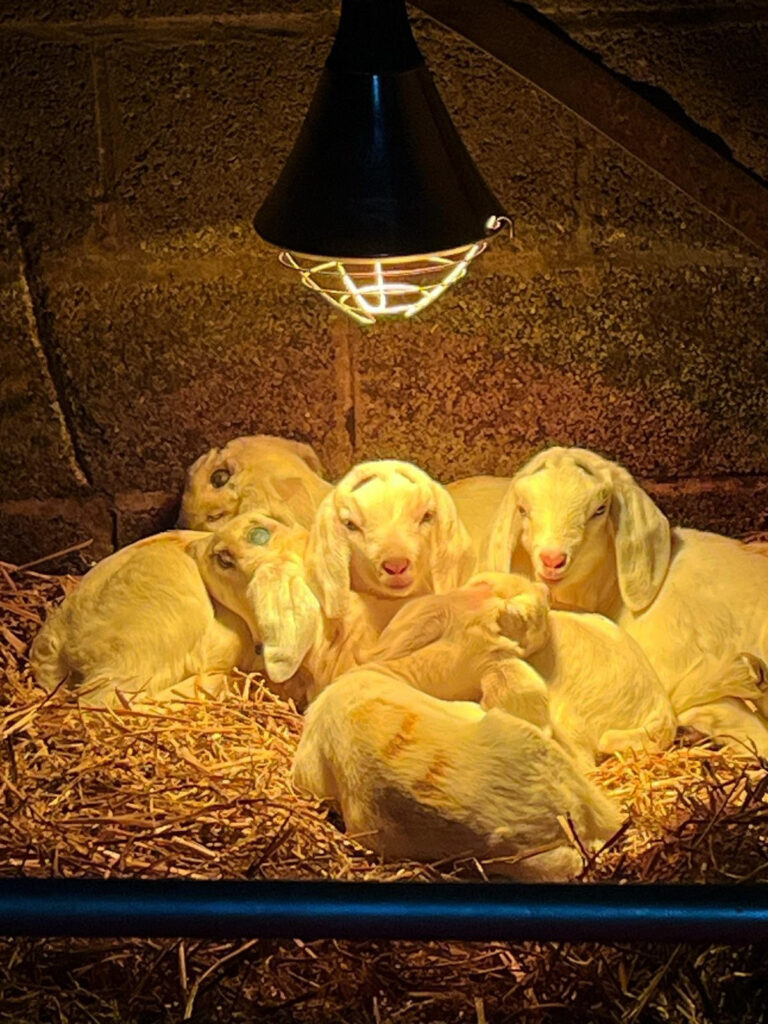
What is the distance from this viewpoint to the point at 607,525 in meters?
2.97

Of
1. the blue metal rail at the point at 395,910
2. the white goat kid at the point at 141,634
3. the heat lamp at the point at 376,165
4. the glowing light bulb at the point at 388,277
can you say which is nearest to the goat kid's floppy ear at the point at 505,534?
the glowing light bulb at the point at 388,277

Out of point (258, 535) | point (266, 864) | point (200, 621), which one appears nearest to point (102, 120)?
point (258, 535)

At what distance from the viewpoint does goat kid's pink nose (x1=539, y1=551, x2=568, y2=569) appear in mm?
2891

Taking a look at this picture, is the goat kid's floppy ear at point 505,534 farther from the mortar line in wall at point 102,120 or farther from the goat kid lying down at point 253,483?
the mortar line in wall at point 102,120

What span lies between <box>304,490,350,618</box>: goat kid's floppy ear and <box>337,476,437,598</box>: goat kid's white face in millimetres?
15

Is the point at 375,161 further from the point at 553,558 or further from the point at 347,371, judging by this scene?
the point at 347,371

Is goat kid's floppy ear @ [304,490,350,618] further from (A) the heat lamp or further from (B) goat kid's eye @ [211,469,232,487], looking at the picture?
(A) the heat lamp

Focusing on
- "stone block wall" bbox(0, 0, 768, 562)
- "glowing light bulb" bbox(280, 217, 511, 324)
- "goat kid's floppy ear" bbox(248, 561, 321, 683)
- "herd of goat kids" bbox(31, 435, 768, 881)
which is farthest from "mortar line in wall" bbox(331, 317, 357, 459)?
A: "goat kid's floppy ear" bbox(248, 561, 321, 683)

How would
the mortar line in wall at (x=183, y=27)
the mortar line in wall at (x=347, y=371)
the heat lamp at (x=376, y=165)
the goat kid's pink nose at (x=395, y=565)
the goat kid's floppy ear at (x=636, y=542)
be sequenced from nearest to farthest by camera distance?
1. the heat lamp at (x=376, y=165)
2. the goat kid's pink nose at (x=395, y=565)
3. the goat kid's floppy ear at (x=636, y=542)
4. the mortar line in wall at (x=183, y=27)
5. the mortar line in wall at (x=347, y=371)

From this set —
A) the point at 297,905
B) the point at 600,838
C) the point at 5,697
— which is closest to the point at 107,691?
the point at 5,697

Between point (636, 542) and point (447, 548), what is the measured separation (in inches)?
14.2

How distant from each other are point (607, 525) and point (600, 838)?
0.69m

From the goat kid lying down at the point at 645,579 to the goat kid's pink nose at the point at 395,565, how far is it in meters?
0.22

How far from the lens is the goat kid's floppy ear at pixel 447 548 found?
2.93 m
